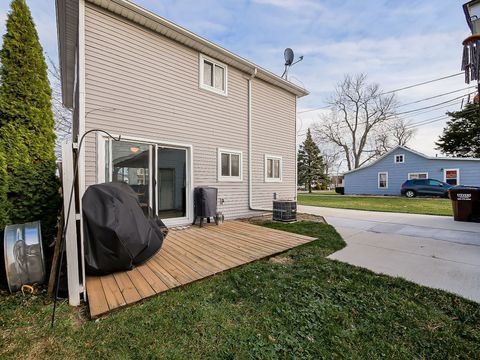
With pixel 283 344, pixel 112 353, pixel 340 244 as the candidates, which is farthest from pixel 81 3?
pixel 340 244

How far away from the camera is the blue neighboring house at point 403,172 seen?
15.6 metres

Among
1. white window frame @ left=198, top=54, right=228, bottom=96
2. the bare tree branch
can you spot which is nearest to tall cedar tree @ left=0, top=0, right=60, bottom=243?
white window frame @ left=198, top=54, right=228, bottom=96

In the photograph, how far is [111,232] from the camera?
258cm

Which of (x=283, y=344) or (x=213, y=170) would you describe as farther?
(x=213, y=170)

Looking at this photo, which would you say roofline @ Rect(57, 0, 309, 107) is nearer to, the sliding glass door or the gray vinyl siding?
the gray vinyl siding

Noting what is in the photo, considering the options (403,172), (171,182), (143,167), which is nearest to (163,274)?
(143,167)

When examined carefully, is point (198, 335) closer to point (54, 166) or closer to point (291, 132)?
point (54, 166)

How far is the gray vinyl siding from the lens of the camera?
14.6 feet

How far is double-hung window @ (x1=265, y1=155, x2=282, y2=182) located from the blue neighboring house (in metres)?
15.8

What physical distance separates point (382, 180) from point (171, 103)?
67.1 feet

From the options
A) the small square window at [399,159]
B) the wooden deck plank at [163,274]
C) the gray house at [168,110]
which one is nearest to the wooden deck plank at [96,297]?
the wooden deck plank at [163,274]

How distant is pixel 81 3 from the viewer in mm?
4203

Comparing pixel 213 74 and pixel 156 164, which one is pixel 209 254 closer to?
pixel 156 164

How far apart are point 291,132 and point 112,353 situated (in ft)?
27.9
